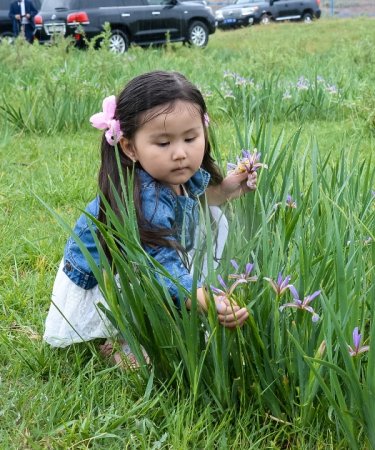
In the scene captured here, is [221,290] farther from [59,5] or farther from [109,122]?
[59,5]

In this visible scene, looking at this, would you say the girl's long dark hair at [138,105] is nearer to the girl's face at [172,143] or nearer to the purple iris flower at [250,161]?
the girl's face at [172,143]

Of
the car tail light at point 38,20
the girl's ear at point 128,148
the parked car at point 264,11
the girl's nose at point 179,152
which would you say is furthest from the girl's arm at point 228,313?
the parked car at point 264,11

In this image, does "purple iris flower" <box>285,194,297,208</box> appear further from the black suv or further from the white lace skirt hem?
the black suv

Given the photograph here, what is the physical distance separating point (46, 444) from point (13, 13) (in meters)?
14.2

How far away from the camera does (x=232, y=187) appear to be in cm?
219

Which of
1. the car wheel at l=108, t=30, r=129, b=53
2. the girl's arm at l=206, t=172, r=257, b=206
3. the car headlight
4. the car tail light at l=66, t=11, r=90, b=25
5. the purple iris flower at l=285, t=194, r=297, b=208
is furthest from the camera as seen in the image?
the car headlight

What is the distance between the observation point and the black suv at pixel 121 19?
45.6 feet

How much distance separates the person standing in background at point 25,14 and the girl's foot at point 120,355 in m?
13.3

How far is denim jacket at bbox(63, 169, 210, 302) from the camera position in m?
1.82

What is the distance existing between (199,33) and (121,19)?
2.79 metres

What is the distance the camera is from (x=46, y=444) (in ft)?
5.26

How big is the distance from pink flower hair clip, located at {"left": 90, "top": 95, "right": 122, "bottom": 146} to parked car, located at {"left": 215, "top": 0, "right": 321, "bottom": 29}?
22189 millimetres

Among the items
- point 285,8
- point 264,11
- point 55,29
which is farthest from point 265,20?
point 55,29

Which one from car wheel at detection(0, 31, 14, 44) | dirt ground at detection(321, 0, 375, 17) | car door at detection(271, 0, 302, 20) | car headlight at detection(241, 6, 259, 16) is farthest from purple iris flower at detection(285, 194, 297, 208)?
dirt ground at detection(321, 0, 375, 17)
